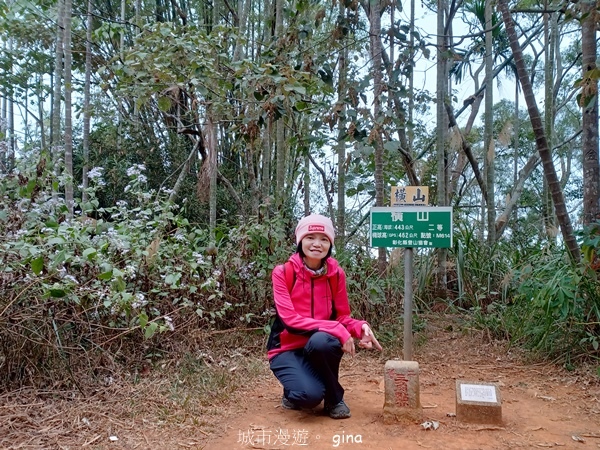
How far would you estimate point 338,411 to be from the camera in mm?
2514

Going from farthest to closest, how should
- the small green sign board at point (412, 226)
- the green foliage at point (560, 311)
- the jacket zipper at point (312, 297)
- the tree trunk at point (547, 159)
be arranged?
the tree trunk at point (547, 159) < the green foliage at point (560, 311) < the small green sign board at point (412, 226) < the jacket zipper at point (312, 297)

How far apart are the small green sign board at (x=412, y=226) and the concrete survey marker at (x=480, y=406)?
88cm

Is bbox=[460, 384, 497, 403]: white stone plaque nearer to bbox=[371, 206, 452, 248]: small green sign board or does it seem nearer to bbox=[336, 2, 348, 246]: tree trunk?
bbox=[371, 206, 452, 248]: small green sign board

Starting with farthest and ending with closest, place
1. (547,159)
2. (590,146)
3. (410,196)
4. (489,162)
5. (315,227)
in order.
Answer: (489,162), (590,146), (547,159), (410,196), (315,227)

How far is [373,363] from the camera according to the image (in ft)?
12.0

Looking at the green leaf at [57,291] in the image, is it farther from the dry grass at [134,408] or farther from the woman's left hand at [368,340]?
the woman's left hand at [368,340]

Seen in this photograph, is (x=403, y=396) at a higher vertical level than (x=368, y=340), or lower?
lower

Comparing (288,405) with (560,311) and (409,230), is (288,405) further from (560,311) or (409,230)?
(560,311)

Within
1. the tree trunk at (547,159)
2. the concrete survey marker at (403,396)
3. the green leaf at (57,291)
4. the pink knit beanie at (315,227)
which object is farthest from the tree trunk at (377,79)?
the green leaf at (57,291)

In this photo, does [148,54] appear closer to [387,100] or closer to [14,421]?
[387,100]

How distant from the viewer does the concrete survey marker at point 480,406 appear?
2410 millimetres

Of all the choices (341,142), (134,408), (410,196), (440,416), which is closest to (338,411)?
(440,416)

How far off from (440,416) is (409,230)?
110cm

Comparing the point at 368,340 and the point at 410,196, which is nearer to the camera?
the point at 368,340
